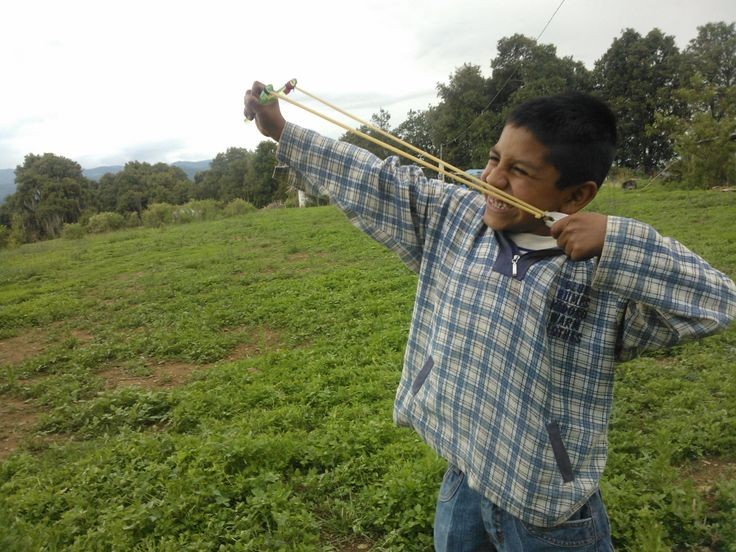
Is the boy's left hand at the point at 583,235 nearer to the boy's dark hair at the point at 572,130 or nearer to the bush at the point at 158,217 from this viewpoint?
the boy's dark hair at the point at 572,130

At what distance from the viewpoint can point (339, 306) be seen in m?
7.19

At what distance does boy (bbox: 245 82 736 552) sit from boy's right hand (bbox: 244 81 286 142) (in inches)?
15.5

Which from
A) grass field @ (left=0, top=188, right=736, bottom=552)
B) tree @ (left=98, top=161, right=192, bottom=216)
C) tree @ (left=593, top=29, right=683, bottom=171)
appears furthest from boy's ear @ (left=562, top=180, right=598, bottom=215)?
tree @ (left=98, top=161, right=192, bottom=216)

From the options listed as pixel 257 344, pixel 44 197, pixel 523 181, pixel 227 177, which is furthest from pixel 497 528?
pixel 227 177

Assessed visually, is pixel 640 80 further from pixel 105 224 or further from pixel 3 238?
pixel 3 238

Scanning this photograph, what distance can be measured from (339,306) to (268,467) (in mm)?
3926

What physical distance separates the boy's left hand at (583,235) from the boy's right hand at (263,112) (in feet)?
3.22

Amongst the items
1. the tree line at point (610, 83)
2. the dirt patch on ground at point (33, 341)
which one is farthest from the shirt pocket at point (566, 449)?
the tree line at point (610, 83)

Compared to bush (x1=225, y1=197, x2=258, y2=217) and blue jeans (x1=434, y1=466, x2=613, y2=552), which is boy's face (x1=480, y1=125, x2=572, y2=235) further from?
bush (x1=225, y1=197, x2=258, y2=217)

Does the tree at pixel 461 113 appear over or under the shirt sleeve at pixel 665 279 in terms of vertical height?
over

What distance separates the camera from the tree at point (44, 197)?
148 ft

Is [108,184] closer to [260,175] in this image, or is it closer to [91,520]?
[260,175]

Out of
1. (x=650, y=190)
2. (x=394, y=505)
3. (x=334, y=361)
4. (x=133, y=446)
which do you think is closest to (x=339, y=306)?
(x=334, y=361)

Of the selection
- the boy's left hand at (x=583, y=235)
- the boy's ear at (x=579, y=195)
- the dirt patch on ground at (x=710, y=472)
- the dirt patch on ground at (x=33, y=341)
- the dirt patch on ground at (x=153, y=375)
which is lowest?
the dirt patch on ground at (x=710, y=472)
